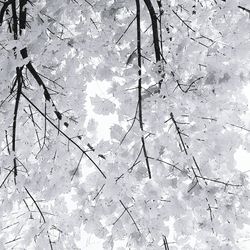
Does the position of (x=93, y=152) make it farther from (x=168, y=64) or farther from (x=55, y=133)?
(x=168, y=64)

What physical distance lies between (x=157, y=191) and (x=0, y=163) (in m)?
1.10

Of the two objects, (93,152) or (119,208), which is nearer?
(93,152)

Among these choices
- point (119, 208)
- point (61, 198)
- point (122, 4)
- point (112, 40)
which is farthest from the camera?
point (61, 198)

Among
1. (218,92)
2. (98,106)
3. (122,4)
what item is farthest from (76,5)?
(218,92)

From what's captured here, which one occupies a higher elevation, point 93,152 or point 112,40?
point 112,40

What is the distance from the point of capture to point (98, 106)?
2.57 metres

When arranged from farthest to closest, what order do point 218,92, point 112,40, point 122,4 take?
point 112,40
point 122,4
point 218,92

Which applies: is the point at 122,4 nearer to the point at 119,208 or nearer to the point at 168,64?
the point at 168,64

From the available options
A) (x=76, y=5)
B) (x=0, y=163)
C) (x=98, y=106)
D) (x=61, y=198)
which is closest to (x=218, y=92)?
(x=98, y=106)

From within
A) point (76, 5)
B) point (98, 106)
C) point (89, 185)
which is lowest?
point (89, 185)

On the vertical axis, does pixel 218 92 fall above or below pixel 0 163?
above

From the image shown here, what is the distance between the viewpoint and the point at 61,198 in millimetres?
3555

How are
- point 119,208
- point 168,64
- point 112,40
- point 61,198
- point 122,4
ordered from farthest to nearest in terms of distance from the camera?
1. point 61,198
2. point 119,208
3. point 112,40
4. point 122,4
5. point 168,64

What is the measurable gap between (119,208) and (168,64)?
4.51 feet
